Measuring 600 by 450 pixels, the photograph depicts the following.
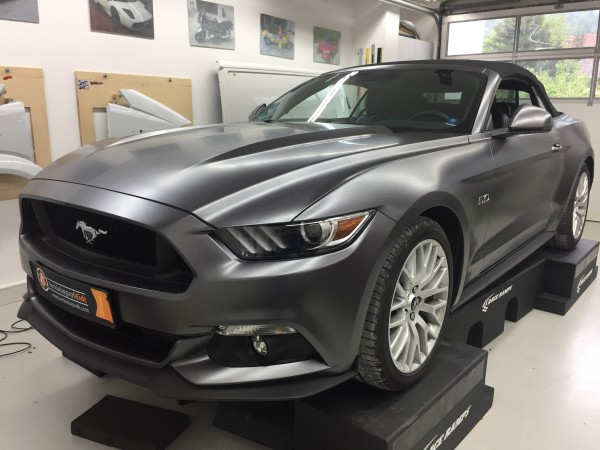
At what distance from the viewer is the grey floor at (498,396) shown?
1633 millimetres

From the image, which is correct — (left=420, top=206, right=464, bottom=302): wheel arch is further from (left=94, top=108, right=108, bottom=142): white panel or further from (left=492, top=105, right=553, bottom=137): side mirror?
(left=94, top=108, right=108, bottom=142): white panel

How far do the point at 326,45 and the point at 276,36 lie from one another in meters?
0.79

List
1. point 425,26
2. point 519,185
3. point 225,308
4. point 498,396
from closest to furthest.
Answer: point 225,308 → point 498,396 → point 519,185 → point 425,26

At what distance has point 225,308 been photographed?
44.2 inches

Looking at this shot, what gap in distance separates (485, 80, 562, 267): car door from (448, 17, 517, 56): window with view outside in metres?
3.82

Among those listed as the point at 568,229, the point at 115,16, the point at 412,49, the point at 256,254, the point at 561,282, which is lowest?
the point at 561,282

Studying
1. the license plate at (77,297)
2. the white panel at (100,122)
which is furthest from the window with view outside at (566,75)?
the license plate at (77,297)

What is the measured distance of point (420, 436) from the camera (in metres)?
1.39

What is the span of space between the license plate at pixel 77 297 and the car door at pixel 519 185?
141cm

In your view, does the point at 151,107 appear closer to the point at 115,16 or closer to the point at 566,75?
the point at 115,16

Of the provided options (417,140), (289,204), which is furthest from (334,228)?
(417,140)

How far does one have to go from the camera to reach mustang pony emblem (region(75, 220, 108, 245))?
1.31 m

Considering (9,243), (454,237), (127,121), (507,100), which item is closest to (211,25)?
(127,121)

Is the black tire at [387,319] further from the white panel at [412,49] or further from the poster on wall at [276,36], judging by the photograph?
the white panel at [412,49]
